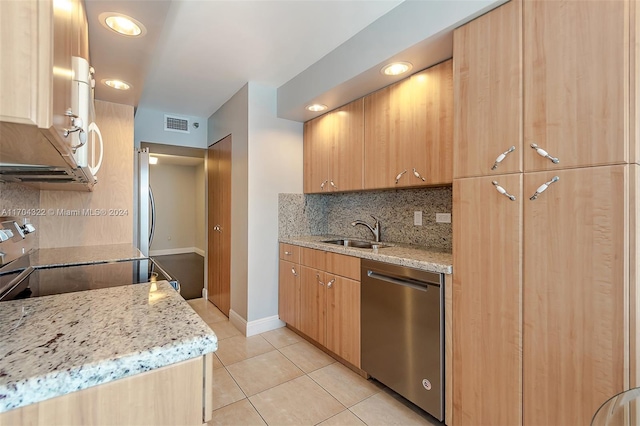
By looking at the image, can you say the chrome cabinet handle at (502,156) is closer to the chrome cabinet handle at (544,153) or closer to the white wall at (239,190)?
the chrome cabinet handle at (544,153)

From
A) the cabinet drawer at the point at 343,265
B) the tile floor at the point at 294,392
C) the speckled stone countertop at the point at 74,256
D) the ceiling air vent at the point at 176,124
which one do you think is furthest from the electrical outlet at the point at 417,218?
the ceiling air vent at the point at 176,124

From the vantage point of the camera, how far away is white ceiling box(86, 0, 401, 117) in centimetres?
159

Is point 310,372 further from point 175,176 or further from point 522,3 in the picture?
point 175,176

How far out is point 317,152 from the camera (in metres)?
3.09

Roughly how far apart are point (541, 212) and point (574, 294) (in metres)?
0.35

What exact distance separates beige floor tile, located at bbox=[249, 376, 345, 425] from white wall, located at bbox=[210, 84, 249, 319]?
108cm

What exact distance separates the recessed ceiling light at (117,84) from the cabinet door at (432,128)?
6.75 feet

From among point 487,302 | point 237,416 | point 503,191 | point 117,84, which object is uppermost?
point 117,84

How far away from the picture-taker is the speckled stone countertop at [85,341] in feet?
1.68

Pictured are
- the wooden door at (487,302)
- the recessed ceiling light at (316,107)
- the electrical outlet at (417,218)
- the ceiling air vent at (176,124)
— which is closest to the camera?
the wooden door at (487,302)

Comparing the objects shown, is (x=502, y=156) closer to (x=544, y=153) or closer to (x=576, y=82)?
(x=544, y=153)

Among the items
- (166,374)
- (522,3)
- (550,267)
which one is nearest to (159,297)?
(166,374)

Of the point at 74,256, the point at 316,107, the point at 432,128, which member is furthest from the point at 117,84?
the point at 432,128

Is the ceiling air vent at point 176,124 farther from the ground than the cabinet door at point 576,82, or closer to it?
farther from the ground
